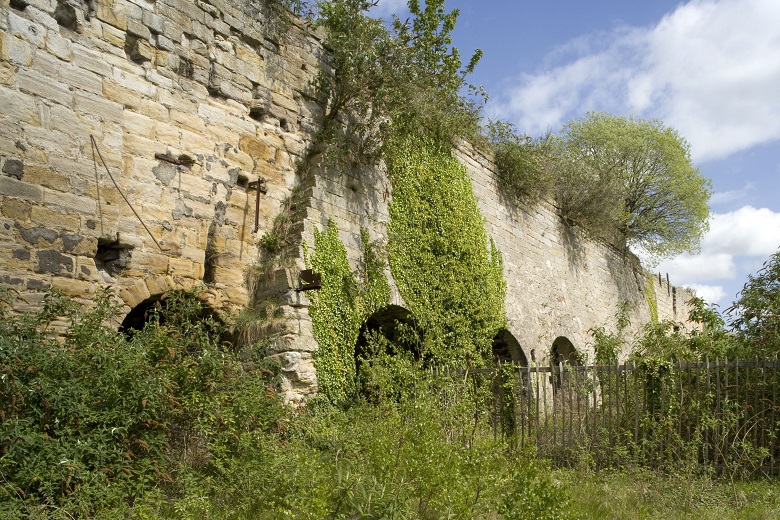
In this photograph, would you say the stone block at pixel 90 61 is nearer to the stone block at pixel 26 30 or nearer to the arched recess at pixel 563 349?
the stone block at pixel 26 30

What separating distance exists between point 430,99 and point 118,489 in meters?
6.75

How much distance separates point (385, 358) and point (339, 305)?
32.6 inches

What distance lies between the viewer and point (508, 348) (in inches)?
468

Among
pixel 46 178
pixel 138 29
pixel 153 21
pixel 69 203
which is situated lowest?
pixel 69 203

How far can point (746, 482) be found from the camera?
23.8 ft

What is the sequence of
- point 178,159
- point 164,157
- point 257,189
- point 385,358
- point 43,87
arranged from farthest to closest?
point 257,189, point 385,358, point 178,159, point 164,157, point 43,87

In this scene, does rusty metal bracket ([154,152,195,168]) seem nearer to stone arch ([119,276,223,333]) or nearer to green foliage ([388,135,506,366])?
stone arch ([119,276,223,333])

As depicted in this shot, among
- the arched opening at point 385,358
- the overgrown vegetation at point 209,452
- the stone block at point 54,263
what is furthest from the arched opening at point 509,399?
the stone block at point 54,263

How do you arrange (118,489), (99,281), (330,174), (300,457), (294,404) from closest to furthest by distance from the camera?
(118,489) → (300,457) → (99,281) → (294,404) → (330,174)

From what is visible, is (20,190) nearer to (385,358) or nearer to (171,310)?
(171,310)

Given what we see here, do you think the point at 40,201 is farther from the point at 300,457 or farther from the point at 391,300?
the point at 391,300

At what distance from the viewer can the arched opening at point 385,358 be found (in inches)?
289

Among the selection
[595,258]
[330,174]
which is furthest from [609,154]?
[330,174]

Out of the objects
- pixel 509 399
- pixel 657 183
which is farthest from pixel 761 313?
pixel 657 183
